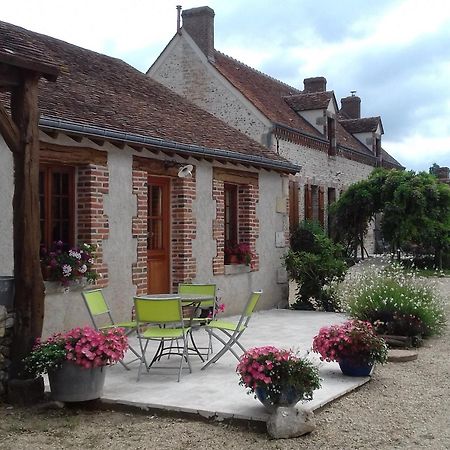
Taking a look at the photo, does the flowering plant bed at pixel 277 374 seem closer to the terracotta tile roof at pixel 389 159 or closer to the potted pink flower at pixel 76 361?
the potted pink flower at pixel 76 361

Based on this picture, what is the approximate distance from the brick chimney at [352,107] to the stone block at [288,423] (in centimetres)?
2746

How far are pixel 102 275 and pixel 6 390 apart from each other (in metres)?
2.95

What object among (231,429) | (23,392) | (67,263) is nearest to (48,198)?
(67,263)

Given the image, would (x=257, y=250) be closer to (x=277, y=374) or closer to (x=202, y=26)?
(x=277, y=374)

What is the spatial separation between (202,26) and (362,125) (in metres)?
11.3

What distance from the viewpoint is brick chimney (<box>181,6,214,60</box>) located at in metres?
18.5

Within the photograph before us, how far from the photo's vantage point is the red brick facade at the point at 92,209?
826cm

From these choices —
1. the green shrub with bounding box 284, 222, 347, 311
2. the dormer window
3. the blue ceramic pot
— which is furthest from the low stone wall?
the dormer window

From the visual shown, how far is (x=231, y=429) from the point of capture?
4.98 m

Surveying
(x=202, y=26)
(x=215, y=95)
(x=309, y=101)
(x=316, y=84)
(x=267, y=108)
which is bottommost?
(x=267, y=108)

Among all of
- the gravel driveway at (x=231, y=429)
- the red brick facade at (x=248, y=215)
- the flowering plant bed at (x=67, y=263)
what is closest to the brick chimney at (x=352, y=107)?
the red brick facade at (x=248, y=215)

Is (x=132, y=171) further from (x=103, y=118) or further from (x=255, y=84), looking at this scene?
(x=255, y=84)

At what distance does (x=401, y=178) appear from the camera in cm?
2080

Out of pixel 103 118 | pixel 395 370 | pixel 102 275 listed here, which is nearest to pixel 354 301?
pixel 395 370
